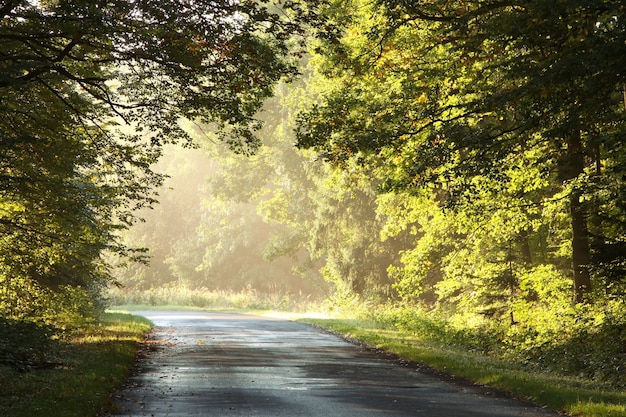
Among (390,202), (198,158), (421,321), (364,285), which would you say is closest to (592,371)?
(421,321)

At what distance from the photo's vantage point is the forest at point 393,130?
14.0 m

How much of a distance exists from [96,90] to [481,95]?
32.7ft

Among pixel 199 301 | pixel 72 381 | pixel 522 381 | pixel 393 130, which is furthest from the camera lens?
pixel 199 301

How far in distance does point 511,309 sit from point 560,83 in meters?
13.6

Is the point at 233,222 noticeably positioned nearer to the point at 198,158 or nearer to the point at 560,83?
the point at 198,158

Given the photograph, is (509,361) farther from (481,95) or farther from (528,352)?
(481,95)

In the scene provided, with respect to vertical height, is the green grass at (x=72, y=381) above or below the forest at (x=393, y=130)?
below

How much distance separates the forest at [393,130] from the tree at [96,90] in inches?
2.3

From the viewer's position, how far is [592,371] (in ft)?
55.7

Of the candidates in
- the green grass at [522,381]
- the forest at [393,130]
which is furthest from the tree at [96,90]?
Answer: the green grass at [522,381]

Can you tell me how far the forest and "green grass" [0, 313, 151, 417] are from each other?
1130 millimetres

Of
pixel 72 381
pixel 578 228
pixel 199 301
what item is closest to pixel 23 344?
pixel 72 381

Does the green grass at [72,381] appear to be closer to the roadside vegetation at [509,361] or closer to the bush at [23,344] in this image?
the bush at [23,344]

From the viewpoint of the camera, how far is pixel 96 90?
667 inches
